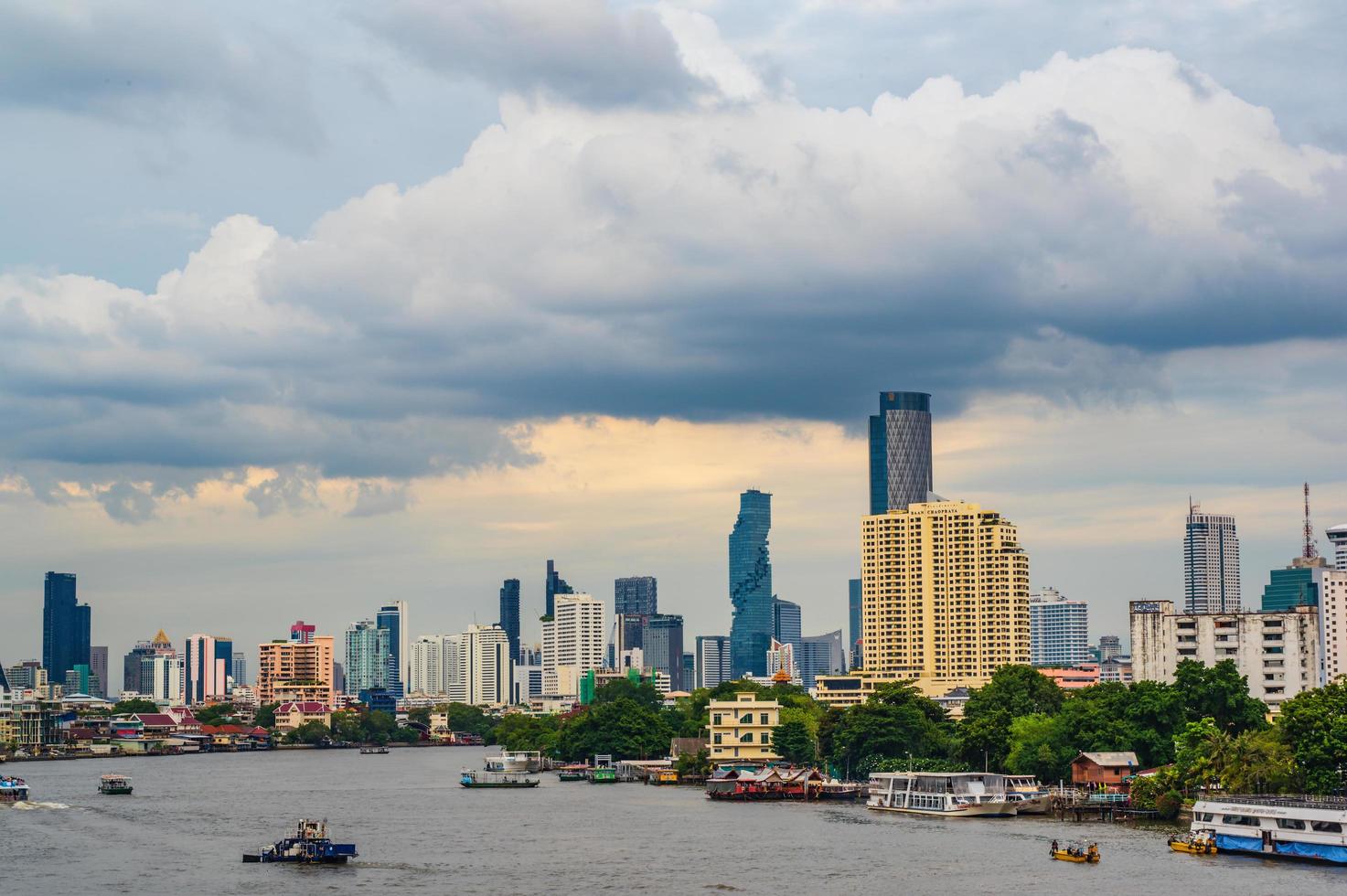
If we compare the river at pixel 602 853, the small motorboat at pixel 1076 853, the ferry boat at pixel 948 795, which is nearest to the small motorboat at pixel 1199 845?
the river at pixel 602 853

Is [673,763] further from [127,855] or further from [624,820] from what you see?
[127,855]

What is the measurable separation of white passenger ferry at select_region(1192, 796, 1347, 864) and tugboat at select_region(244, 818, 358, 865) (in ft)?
160

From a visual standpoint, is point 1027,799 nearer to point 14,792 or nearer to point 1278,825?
point 1278,825

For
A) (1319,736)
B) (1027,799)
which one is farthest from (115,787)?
(1319,736)

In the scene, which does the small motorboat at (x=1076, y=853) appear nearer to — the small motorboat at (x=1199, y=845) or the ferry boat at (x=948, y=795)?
the small motorboat at (x=1199, y=845)

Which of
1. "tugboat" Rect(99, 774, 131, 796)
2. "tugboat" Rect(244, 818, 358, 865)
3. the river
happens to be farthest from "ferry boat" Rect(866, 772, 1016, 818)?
"tugboat" Rect(99, 774, 131, 796)

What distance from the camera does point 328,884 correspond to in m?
91.4

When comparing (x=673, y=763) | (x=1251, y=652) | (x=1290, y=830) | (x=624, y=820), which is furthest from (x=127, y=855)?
(x=1251, y=652)

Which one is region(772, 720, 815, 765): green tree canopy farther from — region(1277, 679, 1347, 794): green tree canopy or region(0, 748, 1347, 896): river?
region(1277, 679, 1347, 794): green tree canopy

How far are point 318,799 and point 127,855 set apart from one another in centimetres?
5772

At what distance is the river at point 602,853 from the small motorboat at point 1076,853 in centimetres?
98

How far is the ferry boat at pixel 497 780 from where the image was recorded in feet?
598

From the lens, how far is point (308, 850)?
100812 mm

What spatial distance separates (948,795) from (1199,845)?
31826 millimetres
